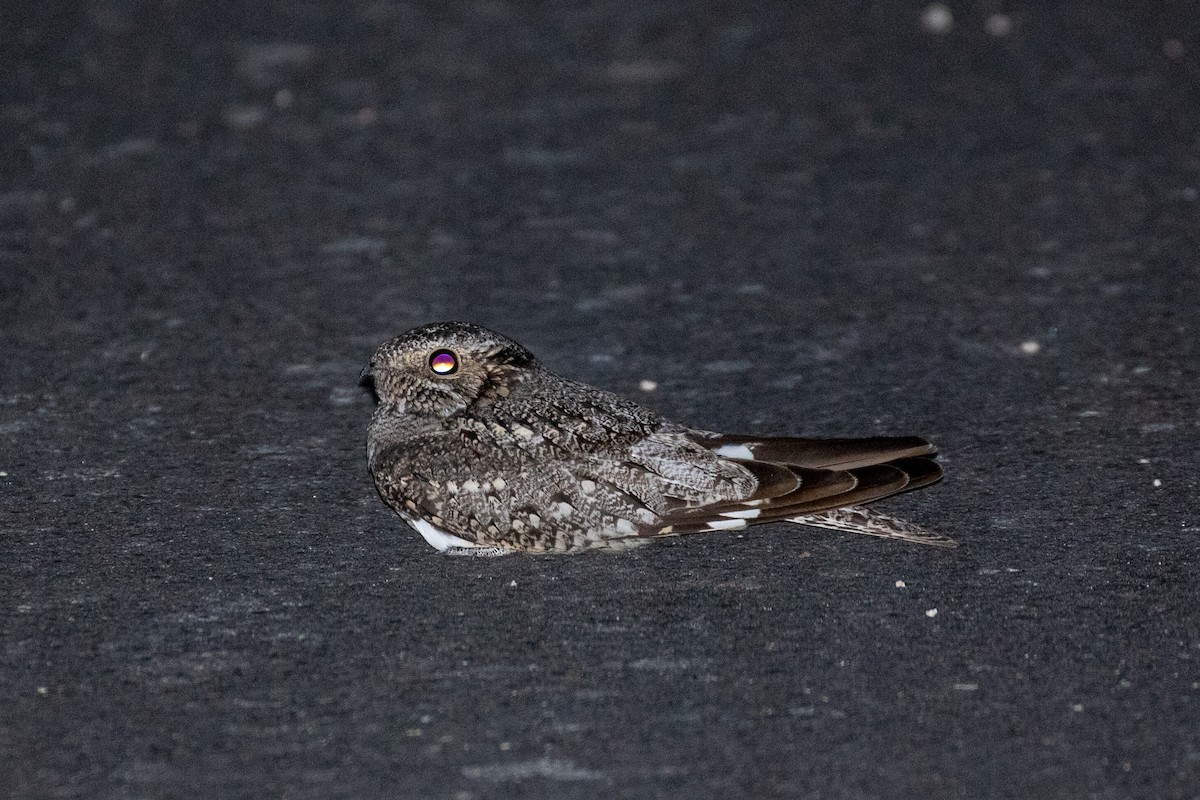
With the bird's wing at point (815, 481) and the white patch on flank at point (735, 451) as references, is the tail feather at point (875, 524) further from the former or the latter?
the white patch on flank at point (735, 451)

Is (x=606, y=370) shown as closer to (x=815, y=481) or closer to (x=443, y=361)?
(x=443, y=361)

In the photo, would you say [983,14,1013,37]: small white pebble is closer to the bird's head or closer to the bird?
the bird

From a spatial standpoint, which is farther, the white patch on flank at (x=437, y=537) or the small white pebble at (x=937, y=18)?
the small white pebble at (x=937, y=18)

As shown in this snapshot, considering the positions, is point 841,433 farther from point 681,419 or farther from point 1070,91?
point 1070,91

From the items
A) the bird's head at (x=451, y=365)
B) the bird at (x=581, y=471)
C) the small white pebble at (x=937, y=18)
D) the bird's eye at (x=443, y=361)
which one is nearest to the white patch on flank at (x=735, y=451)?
the bird at (x=581, y=471)

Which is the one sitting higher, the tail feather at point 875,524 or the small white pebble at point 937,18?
the small white pebble at point 937,18

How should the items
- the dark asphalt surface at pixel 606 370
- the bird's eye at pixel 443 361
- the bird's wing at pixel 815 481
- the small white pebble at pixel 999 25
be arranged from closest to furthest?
the dark asphalt surface at pixel 606 370 → the bird's wing at pixel 815 481 → the bird's eye at pixel 443 361 → the small white pebble at pixel 999 25

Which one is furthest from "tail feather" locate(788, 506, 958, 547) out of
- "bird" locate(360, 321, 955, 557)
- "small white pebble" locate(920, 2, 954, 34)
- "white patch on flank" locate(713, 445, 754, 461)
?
"small white pebble" locate(920, 2, 954, 34)

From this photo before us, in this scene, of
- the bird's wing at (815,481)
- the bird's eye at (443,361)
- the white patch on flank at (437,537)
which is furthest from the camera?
the bird's eye at (443,361)
